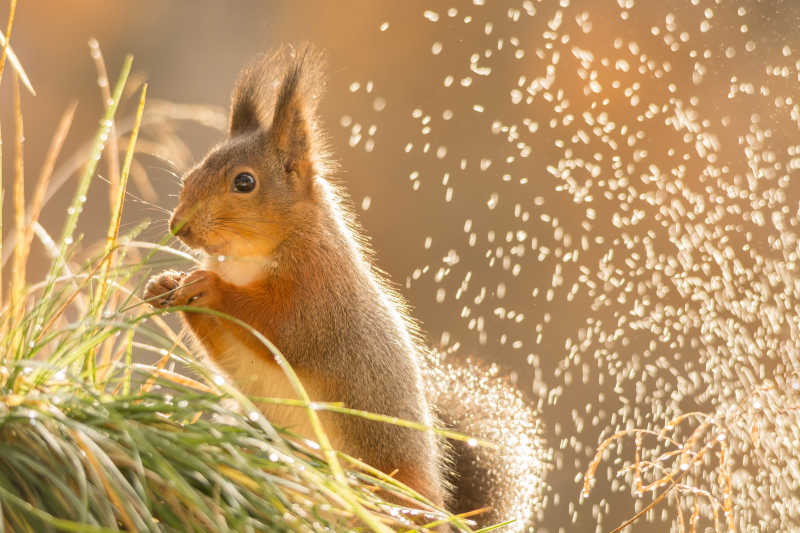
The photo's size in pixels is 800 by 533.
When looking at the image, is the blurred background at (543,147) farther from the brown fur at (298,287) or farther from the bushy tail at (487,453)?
the brown fur at (298,287)

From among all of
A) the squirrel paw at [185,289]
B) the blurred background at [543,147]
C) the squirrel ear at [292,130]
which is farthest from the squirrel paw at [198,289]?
the blurred background at [543,147]

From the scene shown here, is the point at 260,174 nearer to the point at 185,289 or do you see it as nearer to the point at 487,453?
the point at 185,289

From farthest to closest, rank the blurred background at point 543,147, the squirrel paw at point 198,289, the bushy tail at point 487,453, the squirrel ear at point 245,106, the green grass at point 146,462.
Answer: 1. the blurred background at point 543,147
2. the bushy tail at point 487,453
3. the squirrel ear at point 245,106
4. the squirrel paw at point 198,289
5. the green grass at point 146,462

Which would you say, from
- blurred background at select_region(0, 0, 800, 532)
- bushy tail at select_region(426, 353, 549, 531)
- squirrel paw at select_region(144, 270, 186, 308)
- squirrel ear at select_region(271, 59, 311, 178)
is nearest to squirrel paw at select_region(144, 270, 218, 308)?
squirrel paw at select_region(144, 270, 186, 308)

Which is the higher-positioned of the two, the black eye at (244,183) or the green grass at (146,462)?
the black eye at (244,183)

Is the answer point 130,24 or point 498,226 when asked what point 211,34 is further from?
point 498,226

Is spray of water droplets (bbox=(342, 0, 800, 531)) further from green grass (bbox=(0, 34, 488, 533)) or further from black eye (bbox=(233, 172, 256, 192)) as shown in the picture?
green grass (bbox=(0, 34, 488, 533))

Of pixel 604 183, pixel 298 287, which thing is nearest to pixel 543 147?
pixel 604 183
